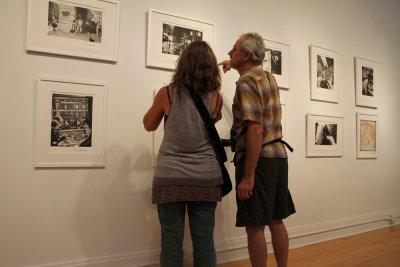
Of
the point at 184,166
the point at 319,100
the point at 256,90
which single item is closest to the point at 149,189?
the point at 184,166

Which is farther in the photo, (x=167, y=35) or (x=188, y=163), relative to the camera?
(x=167, y=35)

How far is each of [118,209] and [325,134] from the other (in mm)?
2144

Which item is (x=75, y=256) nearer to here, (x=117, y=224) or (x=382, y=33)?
(x=117, y=224)

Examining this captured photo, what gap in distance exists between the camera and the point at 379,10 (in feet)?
10.7

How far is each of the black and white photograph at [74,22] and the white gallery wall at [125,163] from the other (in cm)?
15

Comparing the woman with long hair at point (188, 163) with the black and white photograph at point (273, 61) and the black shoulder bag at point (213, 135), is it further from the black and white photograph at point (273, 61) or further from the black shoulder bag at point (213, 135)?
the black and white photograph at point (273, 61)

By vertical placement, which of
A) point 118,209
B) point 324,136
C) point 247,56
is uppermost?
point 247,56

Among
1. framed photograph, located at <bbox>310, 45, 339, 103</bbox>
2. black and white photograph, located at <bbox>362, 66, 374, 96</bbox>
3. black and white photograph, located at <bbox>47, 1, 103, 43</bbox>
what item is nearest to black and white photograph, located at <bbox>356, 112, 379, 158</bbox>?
black and white photograph, located at <bbox>362, 66, 374, 96</bbox>

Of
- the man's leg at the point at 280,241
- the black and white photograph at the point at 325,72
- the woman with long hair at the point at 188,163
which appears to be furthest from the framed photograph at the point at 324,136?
the woman with long hair at the point at 188,163

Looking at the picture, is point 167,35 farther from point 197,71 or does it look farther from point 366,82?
point 366,82

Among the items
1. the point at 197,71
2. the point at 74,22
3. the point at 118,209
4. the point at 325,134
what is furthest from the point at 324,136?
the point at 74,22

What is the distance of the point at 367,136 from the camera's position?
3.02 metres

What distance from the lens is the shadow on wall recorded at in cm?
170

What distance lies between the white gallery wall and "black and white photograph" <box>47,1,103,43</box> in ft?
0.48
